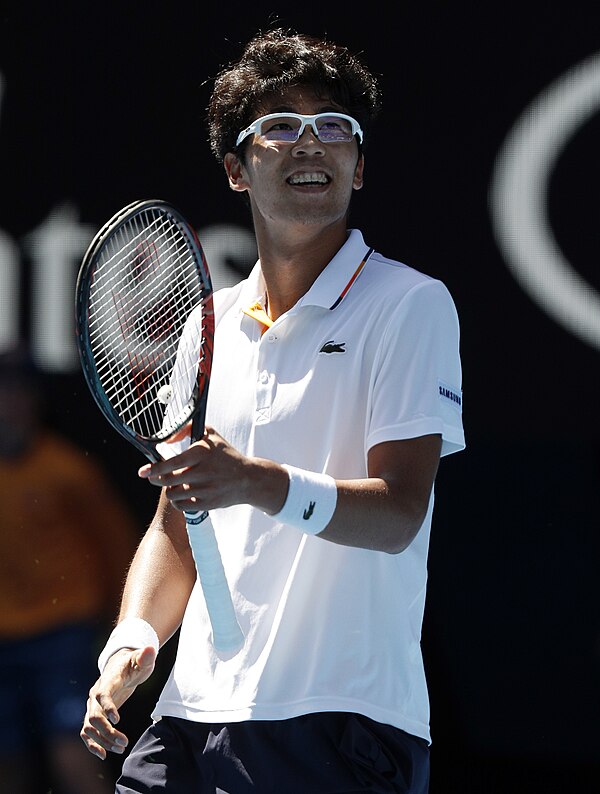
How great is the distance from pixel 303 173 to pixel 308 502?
0.65m

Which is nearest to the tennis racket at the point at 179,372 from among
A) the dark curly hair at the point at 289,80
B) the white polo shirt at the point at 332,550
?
the white polo shirt at the point at 332,550

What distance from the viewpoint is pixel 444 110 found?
130 inches

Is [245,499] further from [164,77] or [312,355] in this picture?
[164,77]

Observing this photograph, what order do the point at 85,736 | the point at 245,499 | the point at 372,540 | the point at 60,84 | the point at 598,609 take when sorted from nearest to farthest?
the point at 245,499 → the point at 372,540 → the point at 85,736 → the point at 598,609 → the point at 60,84

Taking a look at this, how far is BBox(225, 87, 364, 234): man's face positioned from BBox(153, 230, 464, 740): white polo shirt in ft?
0.52

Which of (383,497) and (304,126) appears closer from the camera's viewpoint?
(383,497)

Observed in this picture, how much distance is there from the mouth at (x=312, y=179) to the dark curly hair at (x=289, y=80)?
0.52 ft

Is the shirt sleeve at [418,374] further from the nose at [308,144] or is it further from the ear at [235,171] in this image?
the ear at [235,171]

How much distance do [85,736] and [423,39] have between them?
195 cm

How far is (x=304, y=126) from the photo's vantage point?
230 cm

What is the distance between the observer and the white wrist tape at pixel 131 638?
217 centimetres

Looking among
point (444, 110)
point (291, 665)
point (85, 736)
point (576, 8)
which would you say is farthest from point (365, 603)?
point (576, 8)

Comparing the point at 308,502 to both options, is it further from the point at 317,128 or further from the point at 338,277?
the point at 317,128

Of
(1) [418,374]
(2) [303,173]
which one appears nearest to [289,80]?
(2) [303,173]
